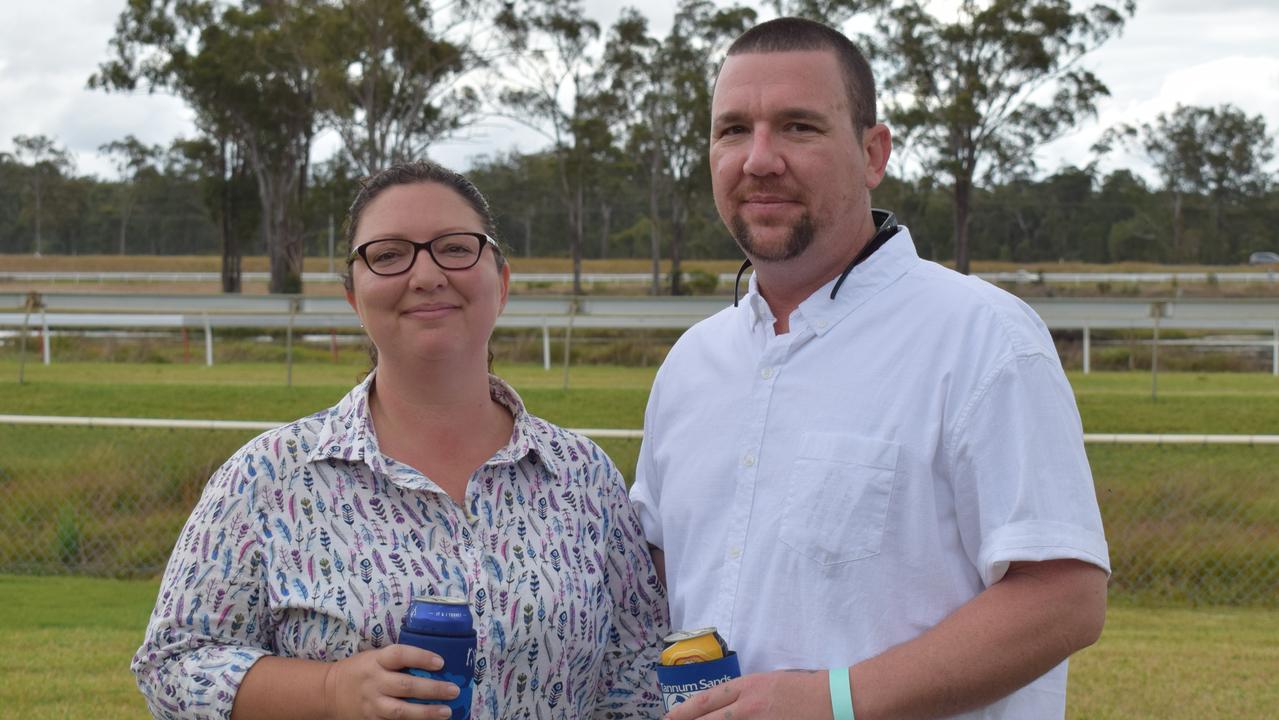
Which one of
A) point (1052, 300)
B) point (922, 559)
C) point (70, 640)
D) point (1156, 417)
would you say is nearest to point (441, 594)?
point (922, 559)

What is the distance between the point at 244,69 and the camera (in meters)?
37.2

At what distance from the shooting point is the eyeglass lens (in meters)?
2.54

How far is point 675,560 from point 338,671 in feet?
2.41

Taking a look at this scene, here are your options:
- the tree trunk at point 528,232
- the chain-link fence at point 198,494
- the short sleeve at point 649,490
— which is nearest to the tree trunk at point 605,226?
the tree trunk at point 528,232

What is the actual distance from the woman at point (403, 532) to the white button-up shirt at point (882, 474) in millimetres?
280

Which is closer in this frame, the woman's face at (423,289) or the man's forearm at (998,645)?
the man's forearm at (998,645)

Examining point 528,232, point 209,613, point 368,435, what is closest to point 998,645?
point 368,435

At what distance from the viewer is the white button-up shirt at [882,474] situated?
2176mm

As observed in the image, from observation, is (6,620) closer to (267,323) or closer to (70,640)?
(70,640)

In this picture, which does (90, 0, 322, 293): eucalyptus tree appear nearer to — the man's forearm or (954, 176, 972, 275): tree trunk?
(954, 176, 972, 275): tree trunk

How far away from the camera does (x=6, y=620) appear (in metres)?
7.21

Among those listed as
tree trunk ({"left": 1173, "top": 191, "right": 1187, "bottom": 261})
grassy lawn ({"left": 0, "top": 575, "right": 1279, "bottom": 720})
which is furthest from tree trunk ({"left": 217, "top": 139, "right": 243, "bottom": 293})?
tree trunk ({"left": 1173, "top": 191, "right": 1187, "bottom": 261})

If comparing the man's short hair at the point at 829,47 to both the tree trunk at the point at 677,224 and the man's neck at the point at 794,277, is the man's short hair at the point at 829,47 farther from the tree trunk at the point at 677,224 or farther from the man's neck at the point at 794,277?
the tree trunk at the point at 677,224

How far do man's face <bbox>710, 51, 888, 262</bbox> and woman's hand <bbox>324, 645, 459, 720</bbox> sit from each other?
996 millimetres
